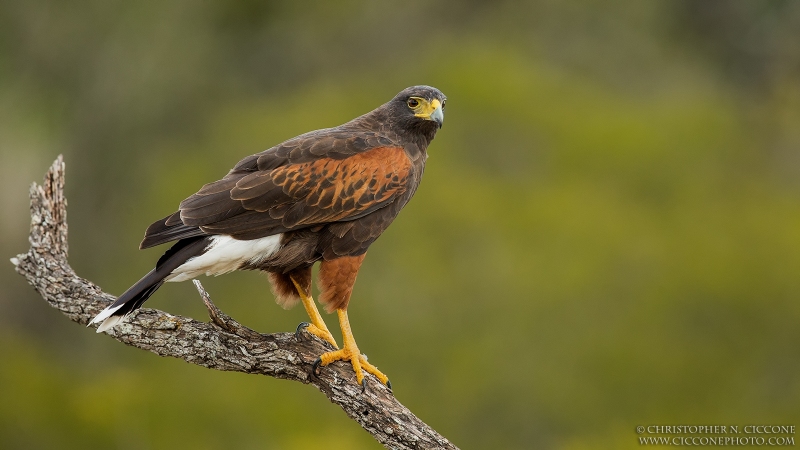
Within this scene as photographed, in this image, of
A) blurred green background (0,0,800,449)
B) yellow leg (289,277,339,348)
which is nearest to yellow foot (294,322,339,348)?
yellow leg (289,277,339,348)

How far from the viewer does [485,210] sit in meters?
20.3

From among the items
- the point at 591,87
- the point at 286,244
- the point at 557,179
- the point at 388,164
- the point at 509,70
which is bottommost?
the point at 286,244

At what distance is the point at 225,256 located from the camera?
690cm

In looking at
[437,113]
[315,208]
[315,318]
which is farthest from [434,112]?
[315,318]

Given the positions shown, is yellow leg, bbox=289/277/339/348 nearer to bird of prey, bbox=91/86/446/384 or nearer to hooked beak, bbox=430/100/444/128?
bird of prey, bbox=91/86/446/384

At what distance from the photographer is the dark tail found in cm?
633

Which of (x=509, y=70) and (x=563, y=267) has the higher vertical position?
(x=509, y=70)

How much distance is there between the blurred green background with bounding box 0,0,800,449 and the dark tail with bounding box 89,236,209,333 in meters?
10.8

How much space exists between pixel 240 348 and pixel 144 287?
0.97m

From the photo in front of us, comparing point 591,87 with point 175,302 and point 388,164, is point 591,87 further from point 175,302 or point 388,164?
point 388,164

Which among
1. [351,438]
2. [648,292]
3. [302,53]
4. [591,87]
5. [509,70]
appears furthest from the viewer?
[302,53]

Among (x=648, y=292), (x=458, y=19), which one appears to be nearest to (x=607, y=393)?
(x=648, y=292)

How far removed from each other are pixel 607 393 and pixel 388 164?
13603 mm

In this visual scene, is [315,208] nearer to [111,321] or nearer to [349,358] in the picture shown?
[349,358]
